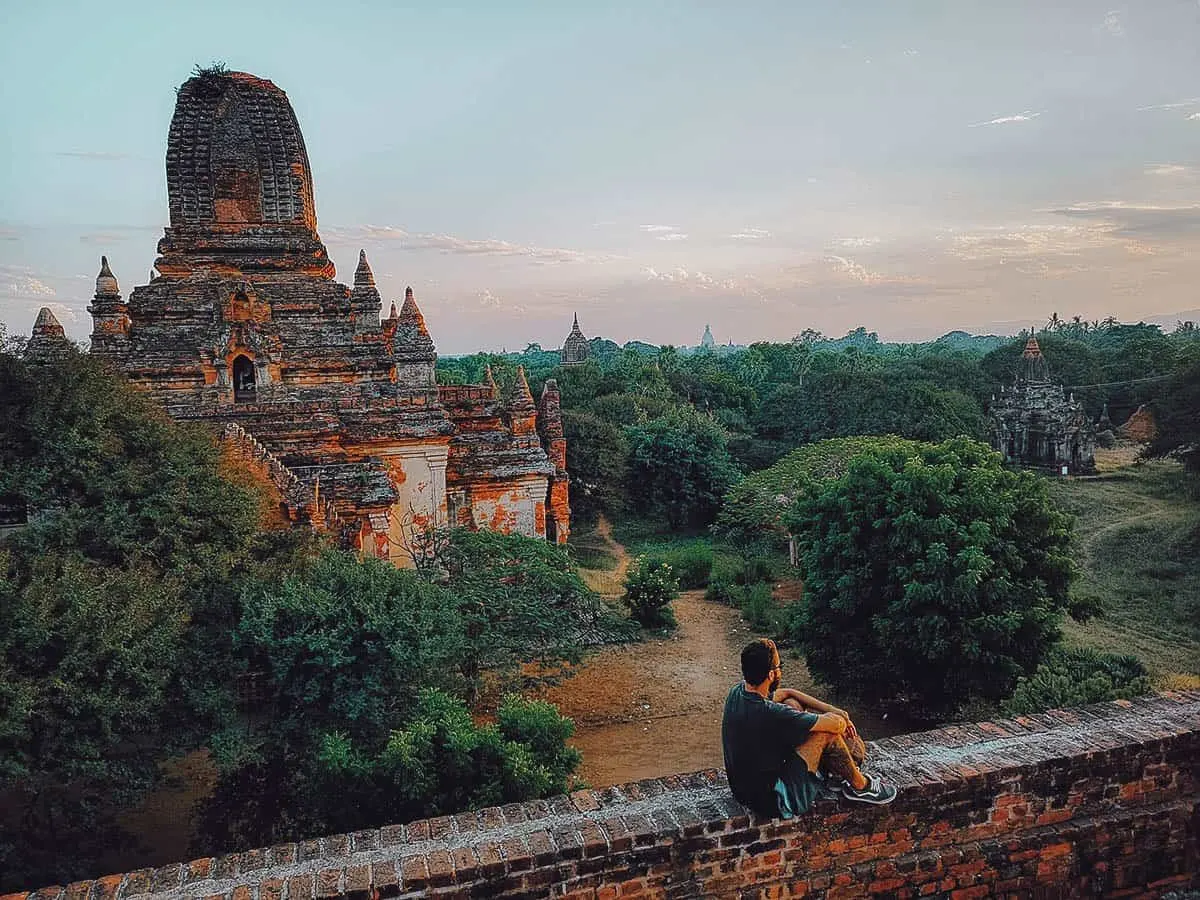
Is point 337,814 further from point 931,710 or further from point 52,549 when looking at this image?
point 931,710

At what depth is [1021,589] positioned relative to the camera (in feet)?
42.4

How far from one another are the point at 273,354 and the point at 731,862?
1512cm

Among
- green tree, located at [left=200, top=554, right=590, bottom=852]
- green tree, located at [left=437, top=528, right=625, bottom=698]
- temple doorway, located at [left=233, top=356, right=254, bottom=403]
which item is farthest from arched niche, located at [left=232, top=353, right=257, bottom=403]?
green tree, located at [left=200, top=554, right=590, bottom=852]

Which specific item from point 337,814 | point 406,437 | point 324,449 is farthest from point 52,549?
point 406,437

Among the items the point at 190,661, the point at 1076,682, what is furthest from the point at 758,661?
the point at 1076,682

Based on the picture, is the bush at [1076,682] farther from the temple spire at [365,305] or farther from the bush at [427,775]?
the temple spire at [365,305]

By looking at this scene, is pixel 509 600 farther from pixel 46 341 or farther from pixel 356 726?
pixel 46 341

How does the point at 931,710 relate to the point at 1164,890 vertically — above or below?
below

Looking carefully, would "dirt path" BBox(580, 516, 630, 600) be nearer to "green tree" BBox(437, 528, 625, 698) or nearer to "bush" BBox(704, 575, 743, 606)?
"bush" BBox(704, 575, 743, 606)

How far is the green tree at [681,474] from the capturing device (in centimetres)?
3253

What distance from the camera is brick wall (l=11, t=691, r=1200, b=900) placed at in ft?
14.8

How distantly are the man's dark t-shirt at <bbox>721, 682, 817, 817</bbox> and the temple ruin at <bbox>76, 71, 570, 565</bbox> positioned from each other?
11270 millimetres

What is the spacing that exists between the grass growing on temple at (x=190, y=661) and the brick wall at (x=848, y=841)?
3920mm

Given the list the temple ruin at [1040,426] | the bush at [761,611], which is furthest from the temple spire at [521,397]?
the temple ruin at [1040,426]
